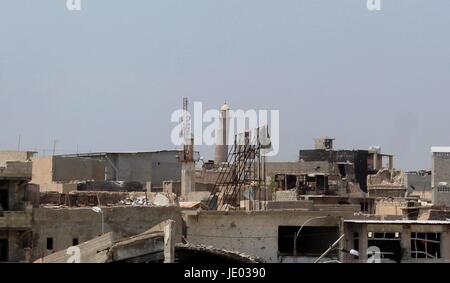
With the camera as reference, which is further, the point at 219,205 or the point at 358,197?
the point at 358,197

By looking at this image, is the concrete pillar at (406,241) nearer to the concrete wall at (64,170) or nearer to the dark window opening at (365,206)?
the dark window opening at (365,206)

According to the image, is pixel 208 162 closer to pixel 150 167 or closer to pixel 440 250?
pixel 150 167

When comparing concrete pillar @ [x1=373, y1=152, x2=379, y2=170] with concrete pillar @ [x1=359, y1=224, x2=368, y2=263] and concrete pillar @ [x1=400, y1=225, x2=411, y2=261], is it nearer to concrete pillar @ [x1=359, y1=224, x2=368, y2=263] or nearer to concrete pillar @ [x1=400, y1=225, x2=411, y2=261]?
concrete pillar @ [x1=400, y1=225, x2=411, y2=261]

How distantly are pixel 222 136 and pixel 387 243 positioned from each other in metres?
12.2

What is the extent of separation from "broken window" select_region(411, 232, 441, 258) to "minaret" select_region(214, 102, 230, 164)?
276 inches

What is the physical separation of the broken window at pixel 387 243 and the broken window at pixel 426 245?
337 mm

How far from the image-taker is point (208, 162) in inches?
1447

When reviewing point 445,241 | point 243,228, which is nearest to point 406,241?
point 445,241

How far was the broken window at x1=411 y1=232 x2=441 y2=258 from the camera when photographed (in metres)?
21.1

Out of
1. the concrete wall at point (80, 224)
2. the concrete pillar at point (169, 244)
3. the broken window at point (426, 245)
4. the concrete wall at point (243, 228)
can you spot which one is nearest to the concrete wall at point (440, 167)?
the broken window at point (426, 245)

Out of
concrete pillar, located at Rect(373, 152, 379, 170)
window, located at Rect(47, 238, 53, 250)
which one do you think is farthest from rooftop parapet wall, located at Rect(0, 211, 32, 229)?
concrete pillar, located at Rect(373, 152, 379, 170)

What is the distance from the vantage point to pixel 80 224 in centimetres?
1998

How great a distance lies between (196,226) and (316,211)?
276 cm
